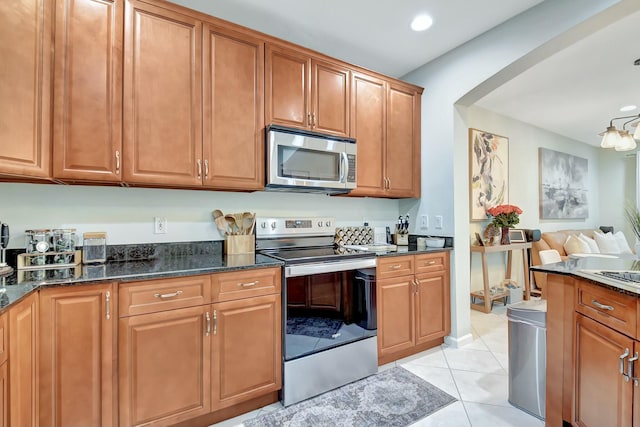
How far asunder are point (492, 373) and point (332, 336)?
127 cm

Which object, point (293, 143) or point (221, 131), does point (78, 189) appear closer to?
point (221, 131)

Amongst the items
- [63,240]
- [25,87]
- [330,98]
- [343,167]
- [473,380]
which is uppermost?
[330,98]

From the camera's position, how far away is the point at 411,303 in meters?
2.44

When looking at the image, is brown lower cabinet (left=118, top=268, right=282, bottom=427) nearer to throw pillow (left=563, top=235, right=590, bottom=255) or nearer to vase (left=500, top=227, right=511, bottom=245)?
vase (left=500, top=227, right=511, bottom=245)

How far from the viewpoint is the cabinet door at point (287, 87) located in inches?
84.3

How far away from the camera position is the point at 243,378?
1.73 metres

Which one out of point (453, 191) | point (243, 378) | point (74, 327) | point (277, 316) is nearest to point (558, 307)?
point (453, 191)

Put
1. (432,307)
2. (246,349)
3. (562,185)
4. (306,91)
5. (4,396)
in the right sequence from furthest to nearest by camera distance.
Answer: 1. (562,185)
2. (432,307)
3. (306,91)
4. (246,349)
5. (4,396)

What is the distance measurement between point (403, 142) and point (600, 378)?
210 cm

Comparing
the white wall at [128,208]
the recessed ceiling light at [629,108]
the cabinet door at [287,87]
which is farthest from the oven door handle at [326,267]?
the recessed ceiling light at [629,108]

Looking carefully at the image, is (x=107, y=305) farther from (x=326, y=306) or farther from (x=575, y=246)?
(x=575, y=246)

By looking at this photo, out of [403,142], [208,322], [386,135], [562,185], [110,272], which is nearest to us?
[110,272]

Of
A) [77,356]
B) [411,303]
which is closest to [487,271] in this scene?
[411,303]

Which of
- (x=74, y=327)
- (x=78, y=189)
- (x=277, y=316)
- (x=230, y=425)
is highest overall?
(x=78, y=189)
